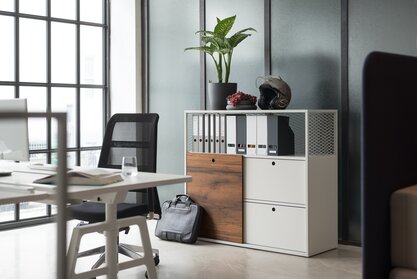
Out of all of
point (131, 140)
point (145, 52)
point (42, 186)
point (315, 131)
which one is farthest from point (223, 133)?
point (42, 186)

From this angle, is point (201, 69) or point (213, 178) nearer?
point (213, 178)

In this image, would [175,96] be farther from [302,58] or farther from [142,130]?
[142,130]

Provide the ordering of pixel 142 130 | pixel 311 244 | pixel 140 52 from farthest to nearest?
pixel 140 52
pixel 311 244
pixel 142 130

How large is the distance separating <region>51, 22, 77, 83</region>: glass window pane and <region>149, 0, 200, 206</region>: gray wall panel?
2.61 ft

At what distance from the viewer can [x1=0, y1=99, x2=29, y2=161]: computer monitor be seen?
720mm

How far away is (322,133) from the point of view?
4.48m

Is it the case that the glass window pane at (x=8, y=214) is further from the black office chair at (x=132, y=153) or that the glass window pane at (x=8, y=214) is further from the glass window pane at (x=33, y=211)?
the black office chair at (x=132, y=153)

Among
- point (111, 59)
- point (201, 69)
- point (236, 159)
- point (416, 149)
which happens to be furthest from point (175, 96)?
point (416, 149)

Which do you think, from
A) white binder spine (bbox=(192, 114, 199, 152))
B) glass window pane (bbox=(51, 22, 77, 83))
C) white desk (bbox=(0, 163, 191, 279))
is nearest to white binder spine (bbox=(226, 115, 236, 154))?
white binder spine (bbox=(192, 114, 199, 152))

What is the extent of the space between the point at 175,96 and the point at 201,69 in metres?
0.43

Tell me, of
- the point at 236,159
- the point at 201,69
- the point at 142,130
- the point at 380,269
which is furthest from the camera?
the point at 201,69

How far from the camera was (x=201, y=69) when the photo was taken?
546cm

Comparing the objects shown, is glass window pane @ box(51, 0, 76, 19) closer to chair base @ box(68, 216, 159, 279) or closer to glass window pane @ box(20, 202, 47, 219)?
glass window pane @ box(20, 202, 47, 219)

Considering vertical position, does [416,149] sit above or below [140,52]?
below
